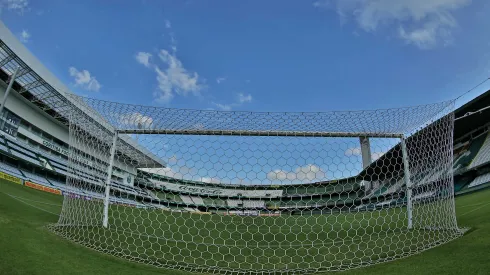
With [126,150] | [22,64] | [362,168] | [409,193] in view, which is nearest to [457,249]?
[409,193]

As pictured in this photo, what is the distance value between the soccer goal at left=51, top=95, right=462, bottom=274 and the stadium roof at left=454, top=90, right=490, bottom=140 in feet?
65.0

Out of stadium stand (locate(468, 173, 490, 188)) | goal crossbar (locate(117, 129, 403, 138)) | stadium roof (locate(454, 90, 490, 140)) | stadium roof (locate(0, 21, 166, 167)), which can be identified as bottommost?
goal crossbar (locate(117, 129, 403, 138))

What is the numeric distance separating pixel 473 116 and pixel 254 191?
24.8 metres

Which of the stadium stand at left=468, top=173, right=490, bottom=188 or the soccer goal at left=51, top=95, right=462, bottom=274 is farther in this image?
the stadium stand at left=468, top=173, right=490, bottom=188

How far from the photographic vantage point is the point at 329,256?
445cm

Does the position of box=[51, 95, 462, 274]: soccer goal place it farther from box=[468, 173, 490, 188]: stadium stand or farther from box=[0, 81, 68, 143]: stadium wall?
box=[0, 81, 68, 143]: stadium wall

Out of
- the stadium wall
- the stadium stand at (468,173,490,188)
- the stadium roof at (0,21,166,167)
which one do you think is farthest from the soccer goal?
the stadium wall

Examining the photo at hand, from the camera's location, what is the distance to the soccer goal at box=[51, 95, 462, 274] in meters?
4.84

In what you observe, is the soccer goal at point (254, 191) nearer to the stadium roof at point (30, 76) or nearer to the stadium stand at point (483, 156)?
the stadium roof at point (30, 76)

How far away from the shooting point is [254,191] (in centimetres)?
558

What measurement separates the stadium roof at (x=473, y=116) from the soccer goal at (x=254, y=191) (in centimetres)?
1982

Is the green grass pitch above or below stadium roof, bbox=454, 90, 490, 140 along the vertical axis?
below

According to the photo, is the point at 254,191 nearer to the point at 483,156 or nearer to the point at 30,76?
the point at 483,156

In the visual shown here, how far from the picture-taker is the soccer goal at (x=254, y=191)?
4.84 meters
